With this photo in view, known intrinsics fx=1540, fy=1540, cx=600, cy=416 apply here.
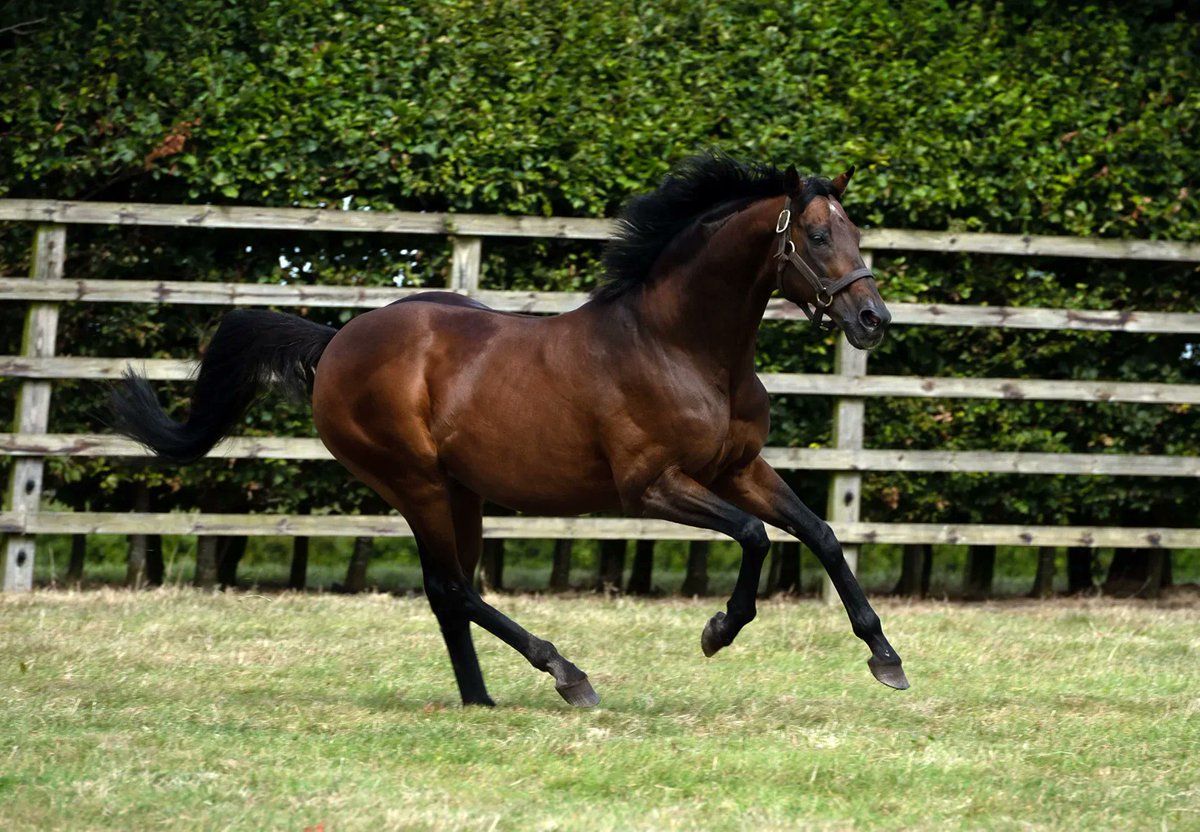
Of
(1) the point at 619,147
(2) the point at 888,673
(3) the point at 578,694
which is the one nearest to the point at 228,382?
(3) the point at 578,694

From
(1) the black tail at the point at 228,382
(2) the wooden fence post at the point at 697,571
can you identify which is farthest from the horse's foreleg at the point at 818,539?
(2) the wooden fence post at the point at 697,571

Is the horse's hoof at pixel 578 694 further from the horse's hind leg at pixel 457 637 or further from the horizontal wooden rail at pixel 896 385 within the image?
the horizontal wooden rail at pixel 896 385

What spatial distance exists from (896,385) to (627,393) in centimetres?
365

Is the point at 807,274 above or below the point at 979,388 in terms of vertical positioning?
above

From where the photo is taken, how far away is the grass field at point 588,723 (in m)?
4.17

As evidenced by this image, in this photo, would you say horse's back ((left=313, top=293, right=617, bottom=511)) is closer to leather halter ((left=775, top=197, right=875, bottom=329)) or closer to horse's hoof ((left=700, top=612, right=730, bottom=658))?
horse's hoof ((left=700, top=612, right=730, bottom=658))

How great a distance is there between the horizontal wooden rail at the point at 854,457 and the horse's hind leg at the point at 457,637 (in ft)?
8.56

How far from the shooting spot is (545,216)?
877cm

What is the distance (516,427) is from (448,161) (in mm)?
3377

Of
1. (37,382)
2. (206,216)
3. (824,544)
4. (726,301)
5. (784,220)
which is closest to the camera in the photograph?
(784,220)

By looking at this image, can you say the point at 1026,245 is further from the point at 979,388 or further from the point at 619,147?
the point at 619,147

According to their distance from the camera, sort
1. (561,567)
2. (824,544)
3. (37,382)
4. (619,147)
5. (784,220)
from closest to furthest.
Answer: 1. (784,220)
2. (824,544)
3. (37,382)
4. (619,147)
5. (561,567)

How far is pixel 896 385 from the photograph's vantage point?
8.82 metres

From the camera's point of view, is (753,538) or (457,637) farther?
(457,637)
